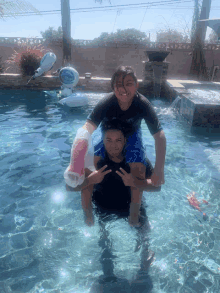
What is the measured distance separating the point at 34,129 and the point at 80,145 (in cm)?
410

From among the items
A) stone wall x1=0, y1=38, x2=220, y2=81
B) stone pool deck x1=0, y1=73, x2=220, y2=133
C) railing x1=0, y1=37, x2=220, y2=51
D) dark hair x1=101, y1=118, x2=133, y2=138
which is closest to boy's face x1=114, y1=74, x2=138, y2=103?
dark hair x1=101, y1=118, x2=133, y2=138

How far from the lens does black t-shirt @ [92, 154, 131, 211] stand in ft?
7.54

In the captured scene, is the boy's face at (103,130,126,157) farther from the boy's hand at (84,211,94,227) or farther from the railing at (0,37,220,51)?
the railing at (0,37,220,51)

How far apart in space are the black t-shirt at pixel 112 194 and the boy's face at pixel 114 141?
176 millimetres

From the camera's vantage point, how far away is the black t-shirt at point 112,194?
230 cm

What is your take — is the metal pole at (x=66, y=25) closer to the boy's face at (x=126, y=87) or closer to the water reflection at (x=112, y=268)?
the boy's face at (x=126, y=87)

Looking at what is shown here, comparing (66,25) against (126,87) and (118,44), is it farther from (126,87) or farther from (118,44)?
(126,87)

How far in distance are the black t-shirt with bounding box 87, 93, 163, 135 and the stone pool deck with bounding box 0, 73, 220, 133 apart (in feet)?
12.0

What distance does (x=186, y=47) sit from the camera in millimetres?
18141

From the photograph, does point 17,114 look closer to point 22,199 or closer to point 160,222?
point 22,199

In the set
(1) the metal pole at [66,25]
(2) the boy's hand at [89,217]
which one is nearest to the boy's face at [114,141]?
(2) the boy's hand at [89,217]

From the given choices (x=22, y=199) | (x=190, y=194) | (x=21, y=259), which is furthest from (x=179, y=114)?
(x=21, y=259)

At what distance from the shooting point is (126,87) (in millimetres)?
1980

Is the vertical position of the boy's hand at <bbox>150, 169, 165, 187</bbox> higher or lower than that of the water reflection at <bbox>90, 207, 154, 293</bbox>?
higher
